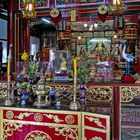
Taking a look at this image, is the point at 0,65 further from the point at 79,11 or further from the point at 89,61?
the point at 89,61

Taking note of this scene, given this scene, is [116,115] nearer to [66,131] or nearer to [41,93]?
[66,131]

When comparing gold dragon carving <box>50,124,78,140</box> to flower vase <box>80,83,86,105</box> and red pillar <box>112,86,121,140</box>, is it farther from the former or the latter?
red pillar <box>112,86,121,140</box>

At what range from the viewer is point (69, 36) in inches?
301

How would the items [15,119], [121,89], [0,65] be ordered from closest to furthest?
[15,119] < [121,89] < [0,65]

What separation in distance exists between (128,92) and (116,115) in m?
0.24

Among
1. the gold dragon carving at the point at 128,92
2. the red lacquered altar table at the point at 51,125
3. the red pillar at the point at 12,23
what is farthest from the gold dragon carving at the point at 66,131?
the red pillar at the point at 12,23

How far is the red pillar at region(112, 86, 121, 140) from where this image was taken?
2.46 meters

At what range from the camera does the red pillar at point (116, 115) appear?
8.05 ft

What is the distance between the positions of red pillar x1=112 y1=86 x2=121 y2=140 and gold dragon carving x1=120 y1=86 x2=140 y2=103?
4cm

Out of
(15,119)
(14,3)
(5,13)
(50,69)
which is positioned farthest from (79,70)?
(5,13)

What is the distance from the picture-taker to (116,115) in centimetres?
248

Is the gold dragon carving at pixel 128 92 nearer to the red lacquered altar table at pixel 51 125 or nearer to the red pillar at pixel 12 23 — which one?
the red lacquered altar table at pixel 51 125

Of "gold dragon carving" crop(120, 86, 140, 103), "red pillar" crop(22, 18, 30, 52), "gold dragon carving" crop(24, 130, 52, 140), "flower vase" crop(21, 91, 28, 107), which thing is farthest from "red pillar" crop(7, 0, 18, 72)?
"gold dragon carving" crop(120, 86, 140, 103)

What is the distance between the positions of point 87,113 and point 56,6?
10.4ft
